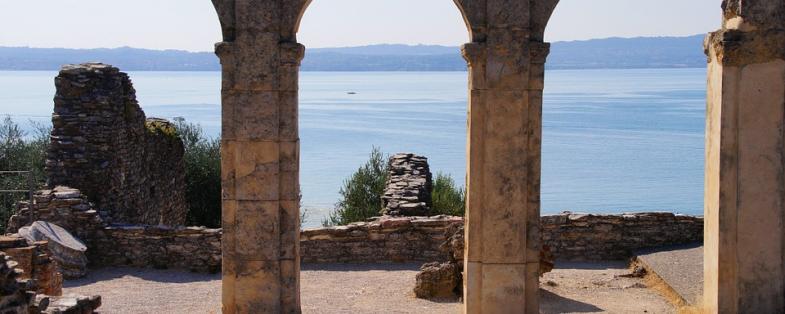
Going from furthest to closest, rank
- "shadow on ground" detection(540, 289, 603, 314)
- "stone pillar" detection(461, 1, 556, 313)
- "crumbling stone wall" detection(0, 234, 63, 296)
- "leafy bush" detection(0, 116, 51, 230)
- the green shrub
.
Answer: "leafy bush" detection(0, 116, 51, 230)
the green shrub
"shadow on ground" detection(540, 289, 603, 314)
"crumbling stone wall" detection(0, 234, 63, 296)
"stone pillar" detection(461, 1, 556, 313)

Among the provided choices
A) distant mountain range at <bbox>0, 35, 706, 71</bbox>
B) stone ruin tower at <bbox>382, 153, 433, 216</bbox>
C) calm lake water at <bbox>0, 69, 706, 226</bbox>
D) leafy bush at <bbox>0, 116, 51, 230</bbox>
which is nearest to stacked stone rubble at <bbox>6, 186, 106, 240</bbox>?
stone ruin tower at <bbox>382, 153, 433, 216</bbox>

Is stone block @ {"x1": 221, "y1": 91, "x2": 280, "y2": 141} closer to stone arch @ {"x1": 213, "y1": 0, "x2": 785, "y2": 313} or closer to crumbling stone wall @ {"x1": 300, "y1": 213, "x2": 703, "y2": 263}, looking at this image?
stone arch @ {"x1": 213, "y1": 0, "x2": 785, "y2": 313}

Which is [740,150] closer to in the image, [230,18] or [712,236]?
[712,236]

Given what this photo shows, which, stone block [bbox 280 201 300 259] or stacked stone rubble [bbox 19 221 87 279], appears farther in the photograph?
stacked stone rubble [bbox 19 221 87 279]

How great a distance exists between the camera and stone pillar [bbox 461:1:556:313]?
30.5 feet

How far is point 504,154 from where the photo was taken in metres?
9.42

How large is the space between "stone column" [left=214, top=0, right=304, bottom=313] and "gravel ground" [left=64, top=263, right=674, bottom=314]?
7.70ft

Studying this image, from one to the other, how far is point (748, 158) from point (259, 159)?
462cm

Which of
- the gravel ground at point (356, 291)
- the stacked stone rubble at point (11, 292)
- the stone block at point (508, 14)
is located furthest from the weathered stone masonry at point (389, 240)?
the stacked stone rubble at point (11, 292)

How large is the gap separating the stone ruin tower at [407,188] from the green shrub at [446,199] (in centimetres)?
93

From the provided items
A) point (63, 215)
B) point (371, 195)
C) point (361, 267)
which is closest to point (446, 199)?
point (371, 195)

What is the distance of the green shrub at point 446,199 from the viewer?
20016mm

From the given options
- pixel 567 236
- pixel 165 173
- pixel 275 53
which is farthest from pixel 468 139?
pixel 165 173

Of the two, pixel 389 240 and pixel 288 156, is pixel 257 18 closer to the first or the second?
pixel 288 156
